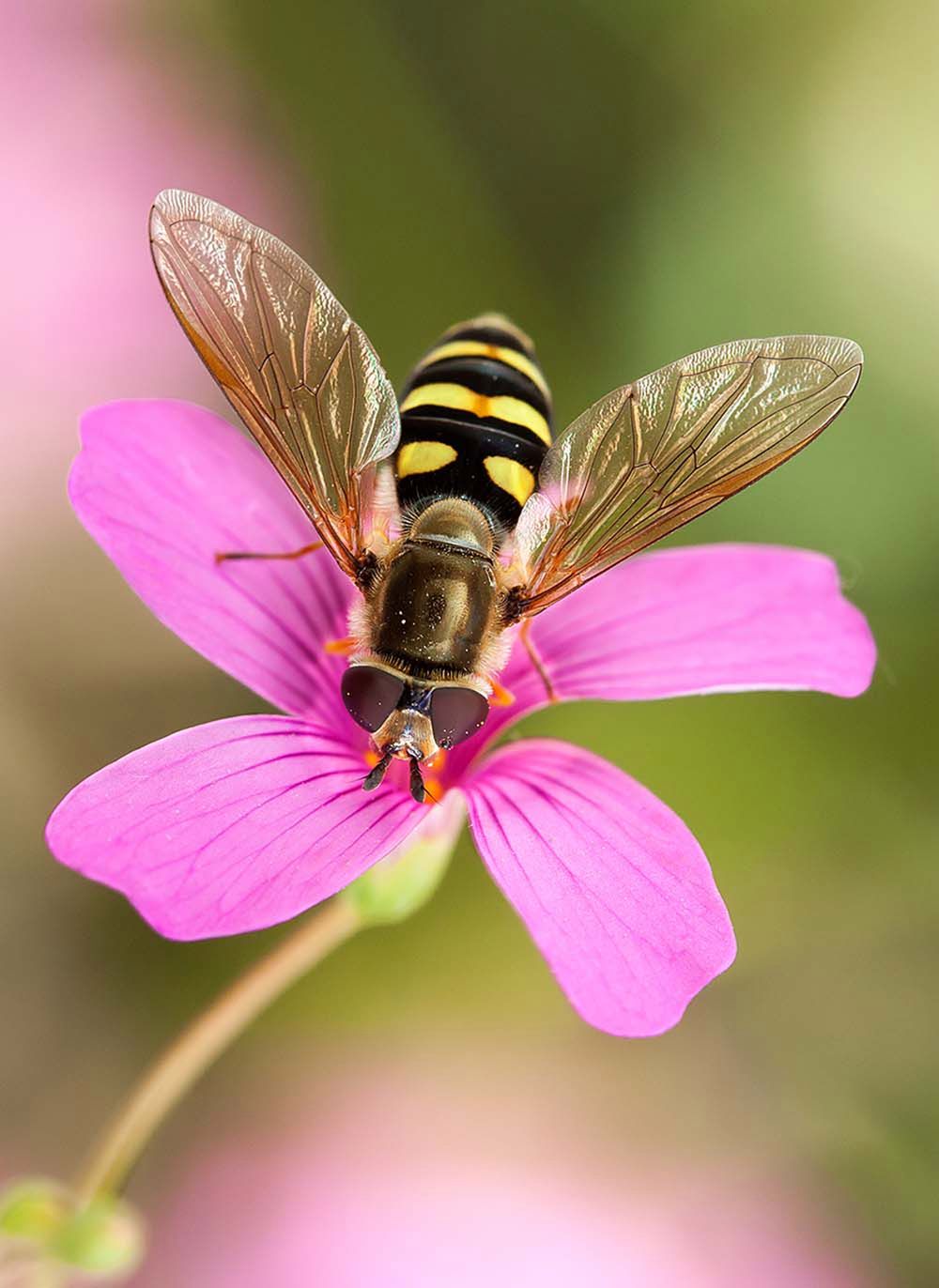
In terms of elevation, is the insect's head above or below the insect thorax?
below

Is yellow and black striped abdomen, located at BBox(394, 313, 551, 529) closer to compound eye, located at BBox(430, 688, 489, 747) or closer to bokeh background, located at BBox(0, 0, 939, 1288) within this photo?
compound eye, located at BBox(430, 688, 489, 747)

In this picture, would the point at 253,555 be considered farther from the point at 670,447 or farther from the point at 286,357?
the point at 670,447

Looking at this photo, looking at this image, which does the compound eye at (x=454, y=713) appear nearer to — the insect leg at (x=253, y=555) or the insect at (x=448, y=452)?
the insect at (x=448, y=452)

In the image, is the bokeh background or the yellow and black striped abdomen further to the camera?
the bokeh background

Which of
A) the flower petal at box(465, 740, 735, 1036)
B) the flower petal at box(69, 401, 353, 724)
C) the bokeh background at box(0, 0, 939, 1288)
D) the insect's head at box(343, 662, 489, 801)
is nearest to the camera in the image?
the flower petal at box(465, 740, 735, 1036)

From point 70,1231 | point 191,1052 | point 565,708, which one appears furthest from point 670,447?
point 565,708

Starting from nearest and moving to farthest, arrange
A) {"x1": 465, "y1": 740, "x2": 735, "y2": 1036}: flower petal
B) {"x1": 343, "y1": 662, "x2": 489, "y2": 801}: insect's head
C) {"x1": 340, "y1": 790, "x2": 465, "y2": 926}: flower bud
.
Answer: {"x1": 465, "y1": 740, "x2": 735, "y2": 1036}: flower petal < {"x1": 343, "y1": 662, "x2": 489, "y2": 801}: insect's head < {"x1": 340, "y1": 790, "x2": 465, "y2": 926}: flower bud

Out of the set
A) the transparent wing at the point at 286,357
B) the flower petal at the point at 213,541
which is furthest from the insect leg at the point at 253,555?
the transparent wing at the point at 286,357

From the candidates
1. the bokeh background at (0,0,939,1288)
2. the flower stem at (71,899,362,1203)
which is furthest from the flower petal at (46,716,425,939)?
the bokeh background at (0,0,939,1288)

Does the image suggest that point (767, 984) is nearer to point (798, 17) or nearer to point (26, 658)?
point (26, 658)
